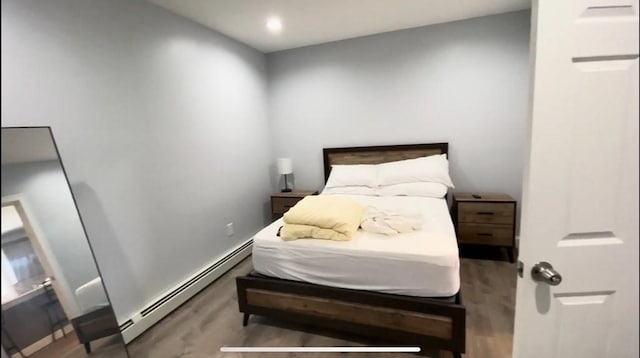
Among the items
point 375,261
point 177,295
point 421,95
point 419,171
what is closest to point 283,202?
point 177,295

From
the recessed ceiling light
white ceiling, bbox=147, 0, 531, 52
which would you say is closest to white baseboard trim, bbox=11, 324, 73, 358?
white ceiling, bbox=147, 0, 531, 52

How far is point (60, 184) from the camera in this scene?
4.96ft

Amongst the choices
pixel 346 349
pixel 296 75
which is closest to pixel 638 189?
pixel 346 349

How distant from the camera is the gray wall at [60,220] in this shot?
1.26m

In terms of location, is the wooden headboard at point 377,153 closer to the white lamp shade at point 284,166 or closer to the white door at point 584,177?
the white lamp shade at point 284,166

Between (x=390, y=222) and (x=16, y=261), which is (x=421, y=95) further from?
(x=16, y=261)

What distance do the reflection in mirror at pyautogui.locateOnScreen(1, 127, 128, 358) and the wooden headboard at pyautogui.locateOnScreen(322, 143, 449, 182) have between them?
2.75 meters

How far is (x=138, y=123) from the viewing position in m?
2.23

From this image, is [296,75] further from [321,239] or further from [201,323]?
[201,323]

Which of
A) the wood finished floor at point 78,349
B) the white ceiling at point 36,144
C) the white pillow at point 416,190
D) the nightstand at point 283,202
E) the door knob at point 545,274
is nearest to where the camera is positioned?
the door knob at point 545,274

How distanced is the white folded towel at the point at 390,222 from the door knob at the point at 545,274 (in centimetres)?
109

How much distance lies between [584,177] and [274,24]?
2.93 metres

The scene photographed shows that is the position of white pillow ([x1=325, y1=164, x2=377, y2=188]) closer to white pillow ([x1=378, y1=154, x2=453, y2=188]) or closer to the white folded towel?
white pillow ([x1=378, y1=154, x2=453, y2=188])

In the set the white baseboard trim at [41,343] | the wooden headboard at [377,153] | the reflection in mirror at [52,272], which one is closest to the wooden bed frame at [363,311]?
the reflection in mirror at [52,272]
